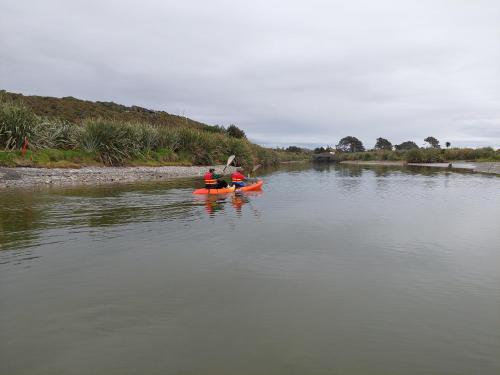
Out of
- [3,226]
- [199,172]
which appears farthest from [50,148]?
[3,226]

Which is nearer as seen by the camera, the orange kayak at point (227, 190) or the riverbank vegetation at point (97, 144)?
the orange kayak at point (227, 190)

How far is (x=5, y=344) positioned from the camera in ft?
17.2

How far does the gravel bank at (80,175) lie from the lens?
2298cm

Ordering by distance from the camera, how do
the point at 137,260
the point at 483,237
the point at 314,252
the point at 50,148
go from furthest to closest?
the point at 50,148 → the point at 483,237 → the point at 314,252 → the point at 137,260

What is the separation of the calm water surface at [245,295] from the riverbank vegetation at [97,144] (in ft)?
47.7

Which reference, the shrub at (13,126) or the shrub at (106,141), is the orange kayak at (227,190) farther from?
the shrub at (106,141)

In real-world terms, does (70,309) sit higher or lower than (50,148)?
lower

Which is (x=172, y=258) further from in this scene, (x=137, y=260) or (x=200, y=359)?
(x=200, y=359)

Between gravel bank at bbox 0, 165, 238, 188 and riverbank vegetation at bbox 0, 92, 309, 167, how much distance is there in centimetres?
171

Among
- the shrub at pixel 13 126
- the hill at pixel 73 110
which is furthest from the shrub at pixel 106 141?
the hill at pixel 73 110

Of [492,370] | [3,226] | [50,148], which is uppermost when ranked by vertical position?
[50,148]

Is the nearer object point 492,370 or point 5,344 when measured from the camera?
point 492,370

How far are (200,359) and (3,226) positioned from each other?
10.1 meters

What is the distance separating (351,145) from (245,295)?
159308mm
